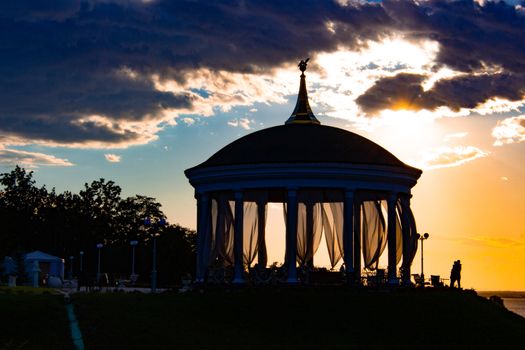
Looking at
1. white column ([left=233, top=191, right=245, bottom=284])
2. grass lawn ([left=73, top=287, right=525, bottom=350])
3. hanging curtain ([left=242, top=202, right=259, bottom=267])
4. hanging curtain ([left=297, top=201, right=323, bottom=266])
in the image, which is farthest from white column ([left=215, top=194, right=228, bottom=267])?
grass lawn ([left=73, top=287, right=525, bottom=350])

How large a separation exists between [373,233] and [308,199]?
475cm

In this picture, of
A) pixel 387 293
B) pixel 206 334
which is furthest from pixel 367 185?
pixel 206 334

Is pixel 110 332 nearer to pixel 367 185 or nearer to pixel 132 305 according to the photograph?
pixel 132 305

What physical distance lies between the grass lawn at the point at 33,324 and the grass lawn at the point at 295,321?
0.94 meters

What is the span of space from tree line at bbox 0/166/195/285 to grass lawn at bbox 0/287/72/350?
70.8 metres

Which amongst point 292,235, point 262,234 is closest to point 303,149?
point 292,235

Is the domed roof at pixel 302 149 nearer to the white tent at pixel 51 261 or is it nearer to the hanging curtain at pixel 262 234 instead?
the hanging curtain at pixel 262 234

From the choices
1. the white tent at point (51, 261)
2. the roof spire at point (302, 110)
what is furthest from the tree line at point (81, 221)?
the roof spire at point (302, 110)

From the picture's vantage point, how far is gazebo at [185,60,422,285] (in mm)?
50531

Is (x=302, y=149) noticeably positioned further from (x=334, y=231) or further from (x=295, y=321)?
(x=295, y=321)

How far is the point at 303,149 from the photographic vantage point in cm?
5172

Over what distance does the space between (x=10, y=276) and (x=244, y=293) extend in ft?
149

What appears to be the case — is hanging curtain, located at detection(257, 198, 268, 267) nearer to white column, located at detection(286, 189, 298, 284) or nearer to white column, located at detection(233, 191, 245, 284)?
white column, located at detection(233, 191, 245, 284)

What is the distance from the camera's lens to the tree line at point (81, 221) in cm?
12669
